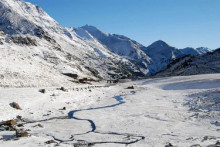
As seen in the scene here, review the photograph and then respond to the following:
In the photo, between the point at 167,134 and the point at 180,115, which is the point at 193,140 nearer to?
the point at 167,134

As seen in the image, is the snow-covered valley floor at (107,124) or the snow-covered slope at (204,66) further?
the snow-covered slope at (204,66)

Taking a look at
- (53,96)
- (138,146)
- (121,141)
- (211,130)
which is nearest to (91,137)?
(121,141)

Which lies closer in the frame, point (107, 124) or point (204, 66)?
point (107, 124)

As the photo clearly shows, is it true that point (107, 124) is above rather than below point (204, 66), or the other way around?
below

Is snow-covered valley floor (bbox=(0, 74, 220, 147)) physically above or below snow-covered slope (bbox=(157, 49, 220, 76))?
below

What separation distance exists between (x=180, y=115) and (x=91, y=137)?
1035 cm

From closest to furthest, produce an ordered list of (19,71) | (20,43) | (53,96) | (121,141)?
1. (121,141)
2. (53,96)
3. (19,71)
4. (20,43)

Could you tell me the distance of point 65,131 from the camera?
71.7 ft

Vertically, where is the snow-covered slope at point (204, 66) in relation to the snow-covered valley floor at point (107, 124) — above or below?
above

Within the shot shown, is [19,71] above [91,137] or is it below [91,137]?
above

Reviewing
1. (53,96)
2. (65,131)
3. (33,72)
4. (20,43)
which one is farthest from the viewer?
(20,43)

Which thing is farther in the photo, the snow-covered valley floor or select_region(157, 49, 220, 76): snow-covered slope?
select_region(157, 49, 220, 76): snow-covered slope

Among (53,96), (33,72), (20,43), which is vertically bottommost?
(53,96)

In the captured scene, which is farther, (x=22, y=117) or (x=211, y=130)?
(x=22, y=117)
